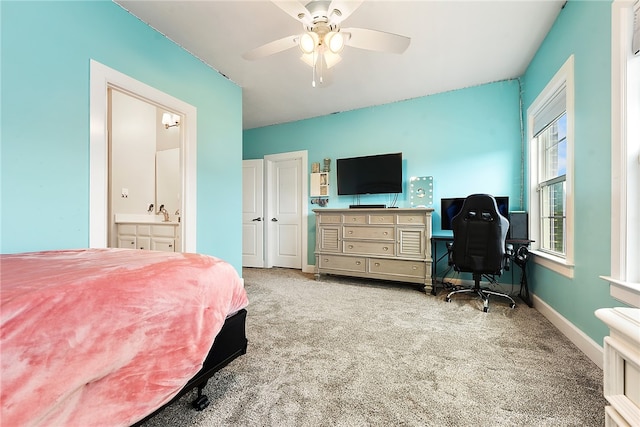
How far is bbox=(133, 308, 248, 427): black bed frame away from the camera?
1.13m

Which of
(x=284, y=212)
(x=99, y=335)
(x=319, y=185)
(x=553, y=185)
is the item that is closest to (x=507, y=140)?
(x=553, y=185)

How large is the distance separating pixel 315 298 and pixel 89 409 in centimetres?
237

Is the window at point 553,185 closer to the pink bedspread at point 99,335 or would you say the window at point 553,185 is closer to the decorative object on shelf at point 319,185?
the decorative object on shelf at point 319,185

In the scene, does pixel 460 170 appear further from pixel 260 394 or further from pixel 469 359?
pixel 260 394

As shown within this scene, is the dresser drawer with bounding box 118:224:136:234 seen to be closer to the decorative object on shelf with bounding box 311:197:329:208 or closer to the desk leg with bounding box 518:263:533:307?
the decorative object on shelf with bounding box 311:197:329:208

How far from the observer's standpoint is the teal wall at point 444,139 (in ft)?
10.6

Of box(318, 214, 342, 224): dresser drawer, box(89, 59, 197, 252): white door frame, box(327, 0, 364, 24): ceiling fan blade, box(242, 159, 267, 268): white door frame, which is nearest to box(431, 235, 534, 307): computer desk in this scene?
box(318, 214, 342, 224): dresser drawer

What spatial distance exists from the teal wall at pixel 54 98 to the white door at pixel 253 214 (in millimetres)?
2478

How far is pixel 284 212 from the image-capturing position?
4809 mm

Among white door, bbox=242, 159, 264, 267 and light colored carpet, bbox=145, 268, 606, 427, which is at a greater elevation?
white door, bbox=242, 159, 264, 267

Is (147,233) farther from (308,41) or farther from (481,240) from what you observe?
(481,240)

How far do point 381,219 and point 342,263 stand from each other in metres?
0.85

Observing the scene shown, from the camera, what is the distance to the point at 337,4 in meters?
1.61

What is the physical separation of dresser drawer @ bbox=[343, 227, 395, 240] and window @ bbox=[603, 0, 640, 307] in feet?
6.99
